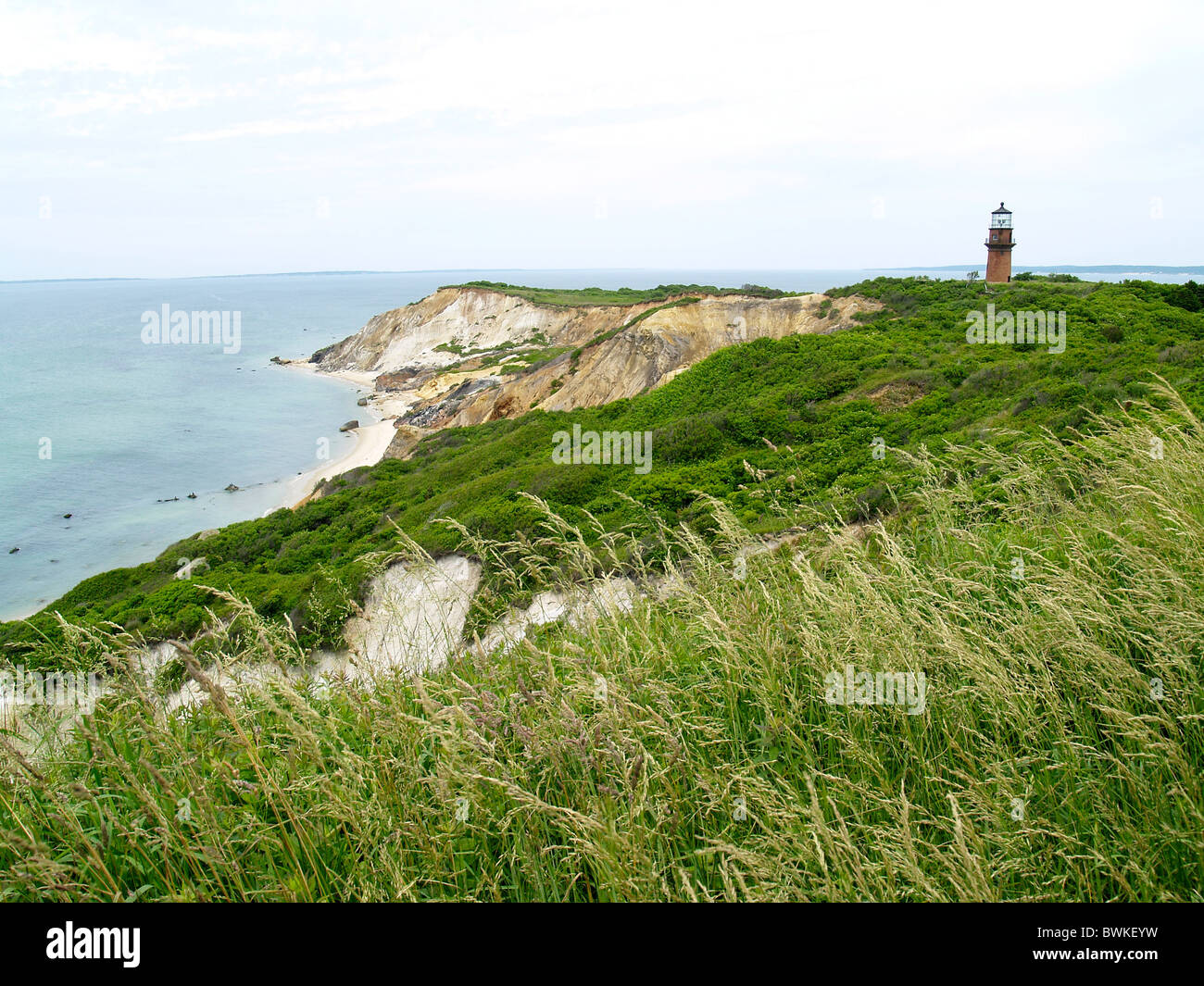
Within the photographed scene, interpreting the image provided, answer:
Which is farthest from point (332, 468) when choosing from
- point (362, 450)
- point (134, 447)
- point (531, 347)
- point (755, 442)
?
point (755, 442)

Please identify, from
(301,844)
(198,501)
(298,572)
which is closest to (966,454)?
(301,844)

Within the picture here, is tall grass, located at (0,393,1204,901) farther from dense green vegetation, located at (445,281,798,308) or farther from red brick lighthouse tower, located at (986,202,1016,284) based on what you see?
dense green vegetation, located at (445,281,798,308)

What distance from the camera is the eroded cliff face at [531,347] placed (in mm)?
35031

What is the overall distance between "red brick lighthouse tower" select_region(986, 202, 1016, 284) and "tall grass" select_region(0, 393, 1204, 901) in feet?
117

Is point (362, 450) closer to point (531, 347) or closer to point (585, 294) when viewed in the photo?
point (531, 347)

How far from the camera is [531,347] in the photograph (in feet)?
201

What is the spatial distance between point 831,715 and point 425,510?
1845 centimetres

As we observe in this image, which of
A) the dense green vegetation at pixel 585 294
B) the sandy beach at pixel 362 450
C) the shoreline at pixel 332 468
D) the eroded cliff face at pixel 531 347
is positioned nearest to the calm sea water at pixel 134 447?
the shoreline at pixel 332 468

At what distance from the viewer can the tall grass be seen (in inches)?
90.8

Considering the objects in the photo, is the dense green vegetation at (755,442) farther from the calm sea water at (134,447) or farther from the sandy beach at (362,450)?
the calm sea water at (134,447)

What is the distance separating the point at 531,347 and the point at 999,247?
37410 millimetres

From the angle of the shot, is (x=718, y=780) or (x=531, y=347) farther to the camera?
(x=531, y=347)

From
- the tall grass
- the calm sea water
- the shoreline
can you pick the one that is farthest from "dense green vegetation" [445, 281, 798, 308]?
the tall grass

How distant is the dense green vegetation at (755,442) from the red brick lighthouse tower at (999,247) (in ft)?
18.2
